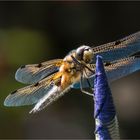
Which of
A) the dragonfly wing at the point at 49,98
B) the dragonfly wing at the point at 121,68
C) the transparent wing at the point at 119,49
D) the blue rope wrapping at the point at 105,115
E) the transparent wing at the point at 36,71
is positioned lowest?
the blue rope wrapping at the point at 105,115

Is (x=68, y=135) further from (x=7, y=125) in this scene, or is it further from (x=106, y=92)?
(x=106, y=92)

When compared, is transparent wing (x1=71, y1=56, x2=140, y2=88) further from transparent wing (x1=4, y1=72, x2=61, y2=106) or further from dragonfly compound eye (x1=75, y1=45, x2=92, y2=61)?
transparent wing (x1=4, y1=72, x2=61, y2=106)

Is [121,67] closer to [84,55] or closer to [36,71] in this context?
[84,55]

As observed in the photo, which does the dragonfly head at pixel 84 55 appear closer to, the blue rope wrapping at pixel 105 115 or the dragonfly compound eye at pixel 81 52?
the dragonfly compound eye at pixel 81 52

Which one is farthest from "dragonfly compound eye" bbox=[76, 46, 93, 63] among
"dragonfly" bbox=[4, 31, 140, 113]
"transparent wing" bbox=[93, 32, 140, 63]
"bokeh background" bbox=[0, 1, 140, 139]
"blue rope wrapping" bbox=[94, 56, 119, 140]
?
"bokeh background" bbox=[0, 1, 140, 139]

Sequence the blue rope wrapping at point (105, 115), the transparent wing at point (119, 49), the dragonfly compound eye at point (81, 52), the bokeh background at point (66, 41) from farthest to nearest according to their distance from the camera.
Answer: the bokeh background at point (66, 41), the transparent wing at point (119, 49), the dragonfly compound eye at point (81, 52), the blue rope wrapping at point (105, 115)

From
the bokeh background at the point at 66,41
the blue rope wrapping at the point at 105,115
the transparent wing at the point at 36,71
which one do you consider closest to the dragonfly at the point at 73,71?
the transparent wing at the point at 36,71
